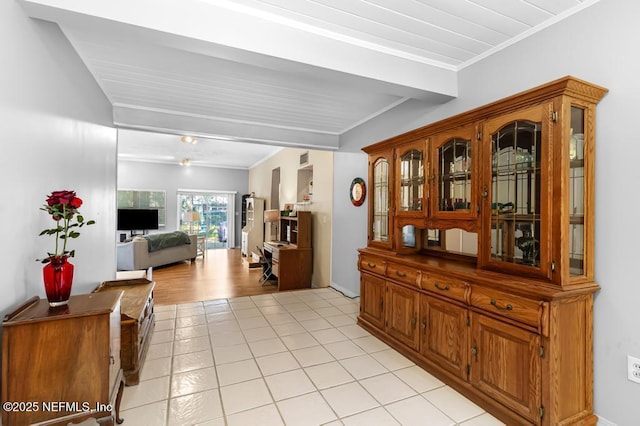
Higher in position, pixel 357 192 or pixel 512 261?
pixel 357 192

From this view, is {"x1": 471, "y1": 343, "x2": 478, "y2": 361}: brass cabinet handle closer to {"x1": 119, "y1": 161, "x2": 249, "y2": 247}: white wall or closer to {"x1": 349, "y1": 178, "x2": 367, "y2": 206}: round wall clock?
{"x1": 349, "y1": 178, "x2": 367, "y2": 206}: round wall clock

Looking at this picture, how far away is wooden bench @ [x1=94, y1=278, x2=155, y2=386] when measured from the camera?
7.49ft

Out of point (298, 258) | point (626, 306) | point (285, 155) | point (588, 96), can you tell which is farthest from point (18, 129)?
point (285, 155)

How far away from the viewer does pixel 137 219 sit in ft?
30.3

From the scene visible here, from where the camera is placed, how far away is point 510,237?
2014 millimetres

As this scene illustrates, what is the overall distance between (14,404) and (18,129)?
1.35 meters

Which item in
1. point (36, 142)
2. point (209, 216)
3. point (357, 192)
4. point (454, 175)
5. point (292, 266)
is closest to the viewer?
→ point (36, 142)

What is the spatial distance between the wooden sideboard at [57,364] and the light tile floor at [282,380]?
1.86 ft

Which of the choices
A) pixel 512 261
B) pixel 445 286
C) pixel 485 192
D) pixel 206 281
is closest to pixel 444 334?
pixel 445 286

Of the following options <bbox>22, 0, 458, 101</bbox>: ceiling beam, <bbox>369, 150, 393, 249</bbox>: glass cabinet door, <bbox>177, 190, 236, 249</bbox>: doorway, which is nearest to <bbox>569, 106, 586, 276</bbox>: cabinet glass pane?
<bbox>22, 0, 458, 101</bbox>: ceiling beam

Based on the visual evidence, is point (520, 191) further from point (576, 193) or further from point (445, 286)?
point (445, 286)

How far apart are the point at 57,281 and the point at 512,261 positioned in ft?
8.74

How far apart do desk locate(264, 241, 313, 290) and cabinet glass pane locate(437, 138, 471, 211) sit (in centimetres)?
363

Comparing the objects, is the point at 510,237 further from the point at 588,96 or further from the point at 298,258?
the point at 298,258
